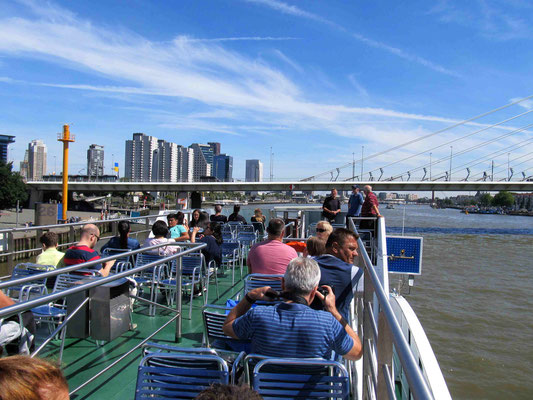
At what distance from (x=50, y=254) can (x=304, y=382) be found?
406cm

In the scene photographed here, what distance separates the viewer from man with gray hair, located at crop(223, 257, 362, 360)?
2.38 meters

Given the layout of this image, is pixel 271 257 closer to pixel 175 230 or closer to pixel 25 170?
pixel 175 230

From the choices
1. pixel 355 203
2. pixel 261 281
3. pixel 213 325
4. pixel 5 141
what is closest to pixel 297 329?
pixel 213 325

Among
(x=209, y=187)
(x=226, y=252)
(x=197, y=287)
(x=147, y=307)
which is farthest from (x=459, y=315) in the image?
(x=209, y=187)

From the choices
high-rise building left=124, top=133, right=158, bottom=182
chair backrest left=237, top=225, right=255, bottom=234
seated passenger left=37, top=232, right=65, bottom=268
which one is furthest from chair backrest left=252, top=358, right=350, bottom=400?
high-rise building left=124, top=133, right=158, bottom=182

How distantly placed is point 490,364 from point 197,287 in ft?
26.1

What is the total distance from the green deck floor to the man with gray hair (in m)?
1.51

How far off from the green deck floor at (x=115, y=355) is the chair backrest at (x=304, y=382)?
5.40 ft

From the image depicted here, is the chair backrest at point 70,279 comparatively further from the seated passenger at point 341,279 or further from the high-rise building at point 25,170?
the high-rise building at point 25,170

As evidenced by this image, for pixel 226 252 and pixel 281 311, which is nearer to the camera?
pixel 281 311

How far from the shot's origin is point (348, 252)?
3.87 meters

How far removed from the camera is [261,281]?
3875mm

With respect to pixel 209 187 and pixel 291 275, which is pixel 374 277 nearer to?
pixel 291 275

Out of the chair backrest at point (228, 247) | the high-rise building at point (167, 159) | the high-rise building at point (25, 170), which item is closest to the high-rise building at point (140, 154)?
the high-rise building at point (167, 159)
